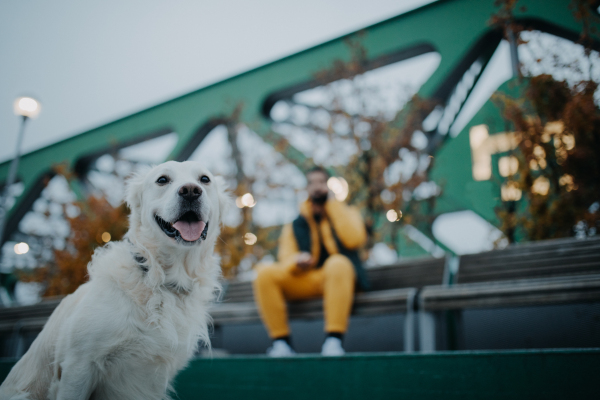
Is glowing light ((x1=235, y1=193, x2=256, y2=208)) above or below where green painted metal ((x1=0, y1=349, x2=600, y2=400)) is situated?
above

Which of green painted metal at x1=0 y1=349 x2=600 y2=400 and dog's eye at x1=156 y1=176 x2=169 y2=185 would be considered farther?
dog's eye at x1=156 y1=176 x2=169 y2=185

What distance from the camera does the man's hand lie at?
305cm

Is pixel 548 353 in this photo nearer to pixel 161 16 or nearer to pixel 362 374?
pixel 362 374

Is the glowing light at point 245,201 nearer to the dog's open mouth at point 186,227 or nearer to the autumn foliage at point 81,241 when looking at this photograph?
the autumn foliage at point 81,241

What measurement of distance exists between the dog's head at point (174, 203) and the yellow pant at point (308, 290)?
1.23 metres

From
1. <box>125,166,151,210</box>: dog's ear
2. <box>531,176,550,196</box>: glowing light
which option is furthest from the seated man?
<box>531,176,550,196</box>: glowing light

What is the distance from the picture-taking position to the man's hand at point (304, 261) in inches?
120

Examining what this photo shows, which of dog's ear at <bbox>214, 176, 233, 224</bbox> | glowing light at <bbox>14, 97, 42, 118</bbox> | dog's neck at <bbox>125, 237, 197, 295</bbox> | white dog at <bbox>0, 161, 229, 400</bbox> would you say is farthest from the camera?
glowing light at <bbox>14, 97, 42, 118</bbox>

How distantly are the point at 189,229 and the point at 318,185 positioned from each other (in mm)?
1932

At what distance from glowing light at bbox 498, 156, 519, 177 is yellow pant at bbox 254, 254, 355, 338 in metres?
3.27

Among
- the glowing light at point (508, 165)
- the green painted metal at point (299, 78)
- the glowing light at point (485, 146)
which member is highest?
the green painted metal at point (299, 78)

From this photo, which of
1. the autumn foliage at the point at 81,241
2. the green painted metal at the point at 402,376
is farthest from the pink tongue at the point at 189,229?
the autumn foliage at the point at 81,241

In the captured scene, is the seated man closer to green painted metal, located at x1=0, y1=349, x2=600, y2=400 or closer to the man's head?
the man's head

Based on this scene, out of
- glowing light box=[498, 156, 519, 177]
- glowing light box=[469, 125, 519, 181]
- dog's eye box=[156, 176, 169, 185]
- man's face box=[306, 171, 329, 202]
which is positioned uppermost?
glowing light box=[469, 125, 519, 181]
